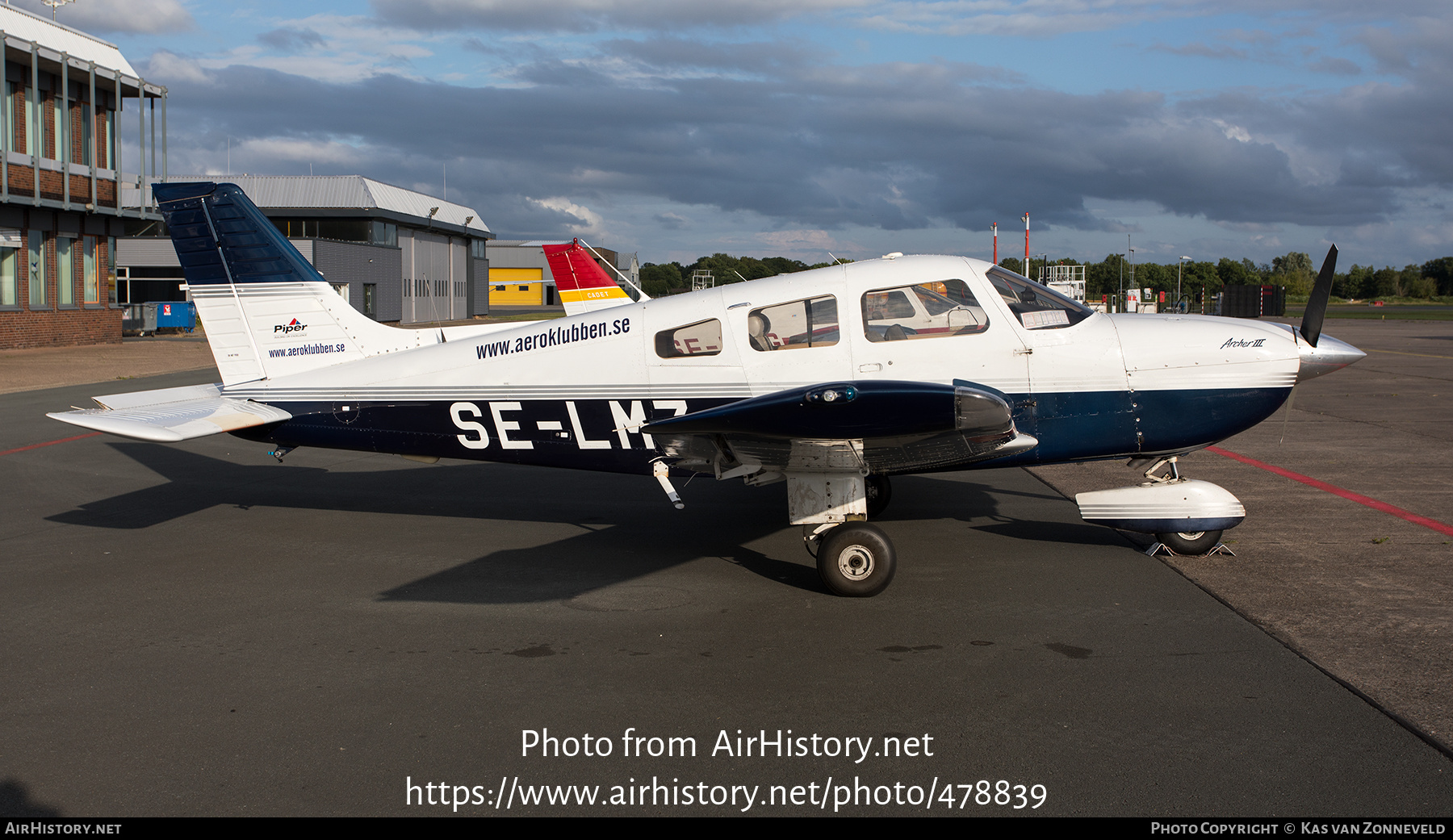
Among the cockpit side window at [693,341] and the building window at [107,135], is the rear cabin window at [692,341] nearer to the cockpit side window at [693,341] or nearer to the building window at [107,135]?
the cockpit side window at [693,341]

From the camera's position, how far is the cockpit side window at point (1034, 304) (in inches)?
287

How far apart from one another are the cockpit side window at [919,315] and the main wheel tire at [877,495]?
211 centimetres

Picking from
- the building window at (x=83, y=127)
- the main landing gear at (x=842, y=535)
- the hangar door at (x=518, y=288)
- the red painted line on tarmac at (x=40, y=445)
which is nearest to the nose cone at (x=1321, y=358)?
the main landing gear at (x=842, y=535)

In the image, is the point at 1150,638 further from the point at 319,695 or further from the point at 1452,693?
the point at 319,695

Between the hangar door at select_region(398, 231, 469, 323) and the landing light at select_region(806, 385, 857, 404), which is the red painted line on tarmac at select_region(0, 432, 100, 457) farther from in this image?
the hangar door at select_region(398, 231, 469, 323)

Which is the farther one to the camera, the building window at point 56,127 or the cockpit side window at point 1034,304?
the building window at point 56,127

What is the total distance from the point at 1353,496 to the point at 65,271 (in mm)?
38260

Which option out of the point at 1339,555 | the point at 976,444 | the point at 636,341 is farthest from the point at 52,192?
the point at 1339,555

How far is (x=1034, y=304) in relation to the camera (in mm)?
7348

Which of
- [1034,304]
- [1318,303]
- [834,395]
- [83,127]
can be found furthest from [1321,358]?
[83,127]

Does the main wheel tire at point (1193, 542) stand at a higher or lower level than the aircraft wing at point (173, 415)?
lower

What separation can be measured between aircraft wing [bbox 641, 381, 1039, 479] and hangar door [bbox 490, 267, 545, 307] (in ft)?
296

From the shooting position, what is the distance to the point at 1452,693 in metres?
4.82

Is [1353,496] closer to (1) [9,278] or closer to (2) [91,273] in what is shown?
(1) [9,278]
